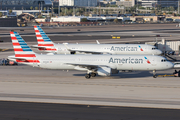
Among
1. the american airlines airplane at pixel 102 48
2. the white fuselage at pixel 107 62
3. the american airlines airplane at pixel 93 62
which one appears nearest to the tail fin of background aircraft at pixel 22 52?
the american airlines airplane at pixel 93 62

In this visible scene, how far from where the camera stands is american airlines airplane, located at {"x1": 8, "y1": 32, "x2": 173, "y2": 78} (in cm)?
4659

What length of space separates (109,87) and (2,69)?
84.4ft

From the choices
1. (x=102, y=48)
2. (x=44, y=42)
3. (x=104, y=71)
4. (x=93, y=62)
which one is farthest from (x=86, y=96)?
(x=44, y=42)

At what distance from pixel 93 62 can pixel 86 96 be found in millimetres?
12504

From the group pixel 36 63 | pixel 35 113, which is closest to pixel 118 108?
pixel 35 113

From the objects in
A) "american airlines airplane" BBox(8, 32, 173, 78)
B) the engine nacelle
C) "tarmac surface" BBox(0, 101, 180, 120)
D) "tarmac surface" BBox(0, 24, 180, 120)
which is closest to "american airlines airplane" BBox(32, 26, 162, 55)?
"tarmac surface" BBox(0, 24, 180, 120)

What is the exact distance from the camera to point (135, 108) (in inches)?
1190

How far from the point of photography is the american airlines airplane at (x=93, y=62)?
46594mm

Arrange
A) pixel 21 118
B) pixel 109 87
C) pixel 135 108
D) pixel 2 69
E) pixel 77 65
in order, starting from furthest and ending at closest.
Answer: pixel 2 69
pixel 77 65
pixel 109 87
pixel 135 108
pixel 21 118

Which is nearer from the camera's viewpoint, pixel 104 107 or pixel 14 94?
pixel 104 107

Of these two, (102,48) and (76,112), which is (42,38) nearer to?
(102,48)

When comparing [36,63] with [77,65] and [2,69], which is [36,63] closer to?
[77,65]

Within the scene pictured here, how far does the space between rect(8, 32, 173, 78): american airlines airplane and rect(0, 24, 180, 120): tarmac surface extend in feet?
5.97

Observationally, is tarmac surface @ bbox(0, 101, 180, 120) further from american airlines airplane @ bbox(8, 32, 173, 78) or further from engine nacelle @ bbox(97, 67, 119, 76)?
Answer: american airlines airplane @ bbox(8, 32, 173, 78)
